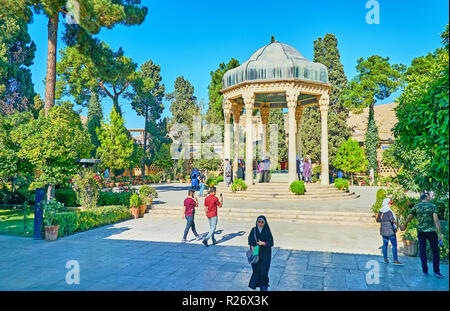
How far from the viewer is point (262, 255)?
505cm

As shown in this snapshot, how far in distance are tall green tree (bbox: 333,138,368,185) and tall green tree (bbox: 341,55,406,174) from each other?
248 centimetres

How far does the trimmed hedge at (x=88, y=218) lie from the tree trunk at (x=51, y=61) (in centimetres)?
640

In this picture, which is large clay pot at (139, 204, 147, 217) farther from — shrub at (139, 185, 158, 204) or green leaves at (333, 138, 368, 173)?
green leaves at (333, 138, 368, 173)

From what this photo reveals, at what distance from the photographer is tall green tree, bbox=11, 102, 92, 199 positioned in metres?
11.7

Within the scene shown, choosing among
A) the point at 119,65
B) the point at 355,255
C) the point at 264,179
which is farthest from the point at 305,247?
the point at 119,65

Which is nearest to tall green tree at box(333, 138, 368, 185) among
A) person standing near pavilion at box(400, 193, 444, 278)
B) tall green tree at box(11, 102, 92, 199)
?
tall green tree at box(11, 102, 92, 199)

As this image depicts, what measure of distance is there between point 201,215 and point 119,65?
9054 mm

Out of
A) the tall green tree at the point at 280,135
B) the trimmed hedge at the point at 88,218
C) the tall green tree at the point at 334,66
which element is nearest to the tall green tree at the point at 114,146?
the trimmed hedge at the point at 88,218

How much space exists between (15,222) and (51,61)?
7.63m

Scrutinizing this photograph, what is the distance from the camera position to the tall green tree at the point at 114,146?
2767cm

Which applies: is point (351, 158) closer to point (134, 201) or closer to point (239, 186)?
point (239, 186)

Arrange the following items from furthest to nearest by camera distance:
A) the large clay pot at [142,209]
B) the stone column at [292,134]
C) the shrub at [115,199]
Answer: the stone column at [292,134] → the shrub at [115,199] → the large clay pot at [142,209]

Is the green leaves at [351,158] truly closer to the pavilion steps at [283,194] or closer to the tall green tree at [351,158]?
the tall green tree at [351,158]
